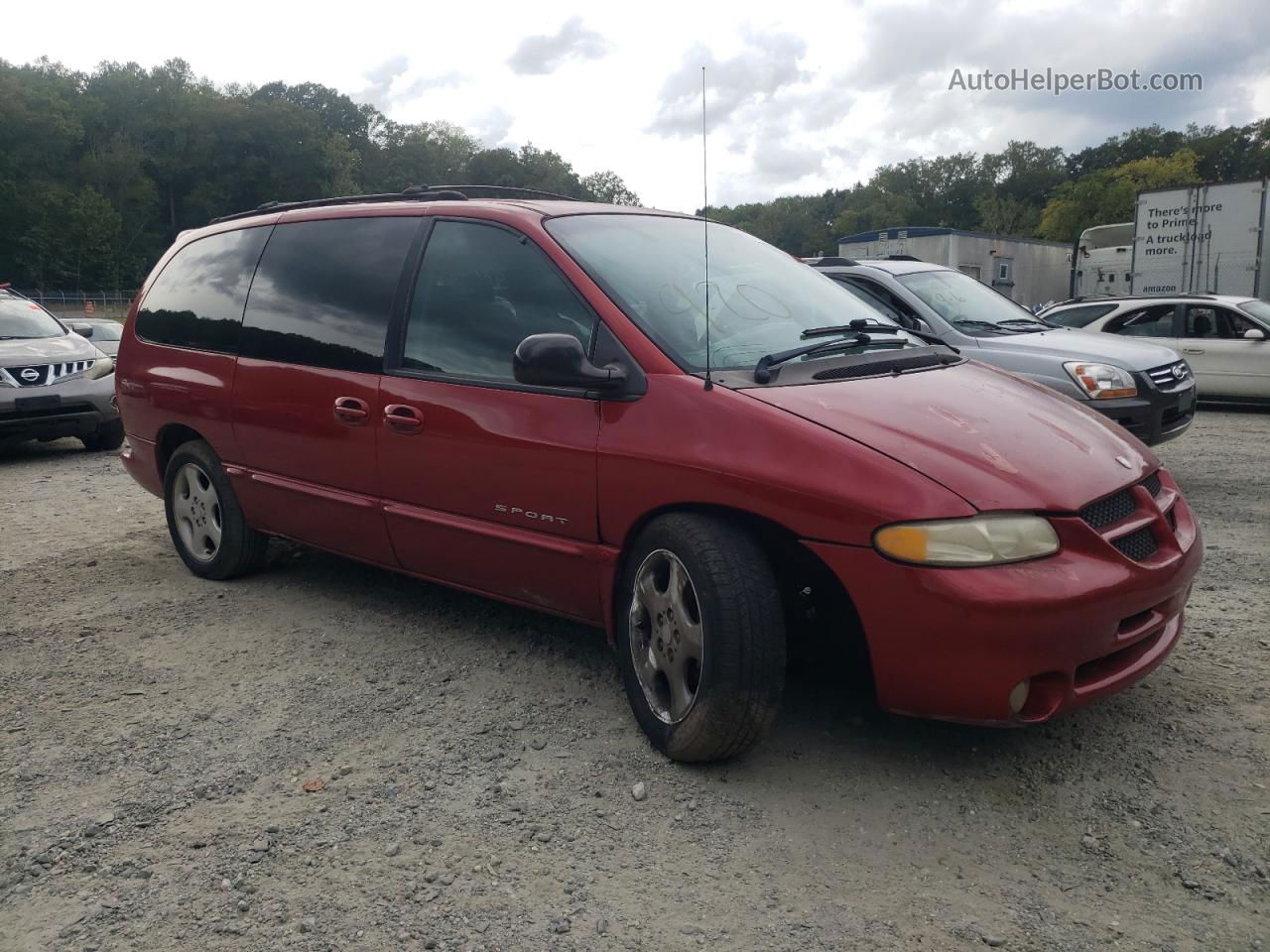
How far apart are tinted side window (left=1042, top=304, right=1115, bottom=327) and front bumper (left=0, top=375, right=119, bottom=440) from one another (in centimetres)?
972

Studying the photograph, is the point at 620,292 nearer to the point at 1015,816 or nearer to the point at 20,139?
the point at 1015,816

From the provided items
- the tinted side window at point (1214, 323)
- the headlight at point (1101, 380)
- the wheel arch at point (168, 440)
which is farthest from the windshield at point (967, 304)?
the tinted side window at point (1214, 323)

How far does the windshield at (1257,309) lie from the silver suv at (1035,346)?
5468 mm

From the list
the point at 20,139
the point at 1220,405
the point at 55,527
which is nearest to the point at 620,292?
the point at 55,527

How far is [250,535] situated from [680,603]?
9.00 ft

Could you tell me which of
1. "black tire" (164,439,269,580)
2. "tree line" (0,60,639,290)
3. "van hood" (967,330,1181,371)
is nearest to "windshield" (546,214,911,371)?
"black tire" (164,439,269,580)

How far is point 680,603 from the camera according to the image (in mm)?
3115

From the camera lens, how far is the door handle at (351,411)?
13.5 feet

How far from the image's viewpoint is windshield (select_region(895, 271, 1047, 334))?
755 cm

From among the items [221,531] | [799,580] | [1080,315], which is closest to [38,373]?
[221,531]

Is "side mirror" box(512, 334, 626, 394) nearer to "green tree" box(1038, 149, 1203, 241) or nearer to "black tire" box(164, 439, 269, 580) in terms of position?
"black tire" box(164, 439, 269, 580)

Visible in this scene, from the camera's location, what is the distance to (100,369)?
373 inches

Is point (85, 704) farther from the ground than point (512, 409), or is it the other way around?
point (512, 409)

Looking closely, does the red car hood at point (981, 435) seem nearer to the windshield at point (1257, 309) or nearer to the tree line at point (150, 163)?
the windshield at point (1257, 309)
